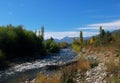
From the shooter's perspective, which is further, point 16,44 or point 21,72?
point 16,44

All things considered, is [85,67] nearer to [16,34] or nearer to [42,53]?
[16,34]

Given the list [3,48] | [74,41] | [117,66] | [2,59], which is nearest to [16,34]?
[3,48]

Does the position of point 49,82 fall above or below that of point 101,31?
below

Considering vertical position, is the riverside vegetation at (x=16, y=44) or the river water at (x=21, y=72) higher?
the riverside vegetation at (x=16, y=44)

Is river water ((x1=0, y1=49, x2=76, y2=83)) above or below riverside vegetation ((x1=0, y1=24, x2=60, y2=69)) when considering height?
below

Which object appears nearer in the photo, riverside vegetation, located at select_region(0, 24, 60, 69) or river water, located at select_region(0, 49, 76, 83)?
river water, located at select_region(0, 49, 76, 83)

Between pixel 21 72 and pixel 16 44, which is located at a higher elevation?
pixel 16 44

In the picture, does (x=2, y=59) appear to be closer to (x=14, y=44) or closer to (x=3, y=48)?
(x=3, y=48)

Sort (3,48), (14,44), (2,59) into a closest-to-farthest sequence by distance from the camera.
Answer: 1. (2,59)
2. (3,48)
3. (14,44)

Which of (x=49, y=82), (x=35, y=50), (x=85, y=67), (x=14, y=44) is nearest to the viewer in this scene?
(x=49, y=82)

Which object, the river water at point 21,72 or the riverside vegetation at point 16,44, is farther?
the riverside vegetation at point 16,44

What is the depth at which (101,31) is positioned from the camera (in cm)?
8206

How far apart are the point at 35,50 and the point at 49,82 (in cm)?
6146

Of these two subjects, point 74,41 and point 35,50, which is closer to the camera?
point 35,50
